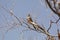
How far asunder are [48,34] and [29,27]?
0.56 m

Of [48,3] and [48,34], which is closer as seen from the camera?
[48,3]

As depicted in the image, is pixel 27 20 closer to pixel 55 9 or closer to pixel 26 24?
pixel 26 24

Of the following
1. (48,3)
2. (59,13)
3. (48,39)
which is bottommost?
(48,39)

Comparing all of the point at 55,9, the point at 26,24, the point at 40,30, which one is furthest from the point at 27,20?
the point at 55,9

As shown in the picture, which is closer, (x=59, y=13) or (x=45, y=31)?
(x=59, y=13)

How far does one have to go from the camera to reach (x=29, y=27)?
15.7 feet

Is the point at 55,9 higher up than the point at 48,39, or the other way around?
the point at 55,9

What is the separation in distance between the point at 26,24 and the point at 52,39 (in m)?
0.79

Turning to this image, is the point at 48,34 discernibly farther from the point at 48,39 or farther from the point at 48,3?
the point at 48,3

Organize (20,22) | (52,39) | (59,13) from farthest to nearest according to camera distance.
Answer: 1. (20,22)
2. (52,39)
3. (59,13)

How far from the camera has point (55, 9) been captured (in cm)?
367

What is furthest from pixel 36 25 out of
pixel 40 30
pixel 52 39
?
pixel 52 39

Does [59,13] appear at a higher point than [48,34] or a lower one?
higher

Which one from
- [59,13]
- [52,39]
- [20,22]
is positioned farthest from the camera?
[20,22]
